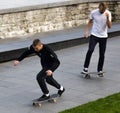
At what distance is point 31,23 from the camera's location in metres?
19.2

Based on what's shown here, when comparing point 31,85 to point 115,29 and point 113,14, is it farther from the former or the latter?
point 113,14

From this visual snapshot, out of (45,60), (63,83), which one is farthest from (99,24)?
(45,60)

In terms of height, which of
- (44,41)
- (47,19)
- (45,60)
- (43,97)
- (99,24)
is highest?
(99,24)

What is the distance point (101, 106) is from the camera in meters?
8.26

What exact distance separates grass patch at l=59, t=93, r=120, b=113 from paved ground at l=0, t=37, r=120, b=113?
11.0 inches

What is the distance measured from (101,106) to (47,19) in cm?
1213

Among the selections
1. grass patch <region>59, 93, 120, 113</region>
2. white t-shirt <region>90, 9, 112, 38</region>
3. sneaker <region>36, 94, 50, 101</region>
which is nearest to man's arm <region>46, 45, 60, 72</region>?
sneaker <region>36, 94, 50, 101</region>

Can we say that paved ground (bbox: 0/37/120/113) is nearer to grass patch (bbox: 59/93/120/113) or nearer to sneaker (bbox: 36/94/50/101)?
sneaker (bbox: 36/94/50/101)

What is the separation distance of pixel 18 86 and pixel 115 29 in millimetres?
9495

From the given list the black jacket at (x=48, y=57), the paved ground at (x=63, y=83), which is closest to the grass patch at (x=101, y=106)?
the paved ground at (x=63, y=83)

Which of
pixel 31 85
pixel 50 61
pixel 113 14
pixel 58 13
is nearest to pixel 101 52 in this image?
pixel 31 85

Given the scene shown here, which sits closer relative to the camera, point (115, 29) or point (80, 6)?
point (115, 29)

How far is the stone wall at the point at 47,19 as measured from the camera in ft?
59.3

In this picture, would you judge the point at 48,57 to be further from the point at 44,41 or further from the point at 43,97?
the point at 44,41
